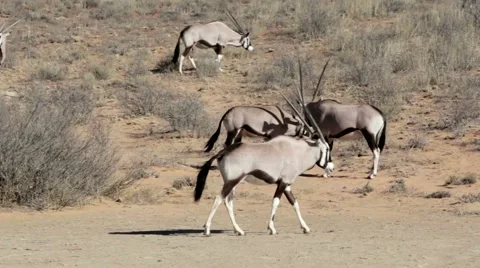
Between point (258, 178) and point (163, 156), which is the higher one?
point (258, 178)

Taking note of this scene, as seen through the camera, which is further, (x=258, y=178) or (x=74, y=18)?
(x=74, y=18)

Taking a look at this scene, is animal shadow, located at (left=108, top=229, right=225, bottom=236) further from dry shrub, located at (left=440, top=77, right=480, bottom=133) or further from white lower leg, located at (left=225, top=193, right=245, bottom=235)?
dry shrub, located at (left=440, top=77, right=480, bottom=133)

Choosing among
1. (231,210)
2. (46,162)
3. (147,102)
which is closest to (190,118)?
(147,102)

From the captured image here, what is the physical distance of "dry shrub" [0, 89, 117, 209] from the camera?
12.8 meters

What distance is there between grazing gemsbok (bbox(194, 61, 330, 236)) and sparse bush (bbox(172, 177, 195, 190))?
13.2 ft

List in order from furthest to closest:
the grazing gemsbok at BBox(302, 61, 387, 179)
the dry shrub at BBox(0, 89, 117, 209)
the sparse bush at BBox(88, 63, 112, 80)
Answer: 1. the sparse bush at BBox(88, 63, 112, 80)
2. the grazing gemsbok at BBox(302, 61, 387, 179)
3. the dry shrub at BBox(0, 89, 117, 209)

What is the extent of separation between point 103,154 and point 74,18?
21.8 meters

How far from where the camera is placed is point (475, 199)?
13438mm

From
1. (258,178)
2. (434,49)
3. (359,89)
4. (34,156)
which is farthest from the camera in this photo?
(434,49)

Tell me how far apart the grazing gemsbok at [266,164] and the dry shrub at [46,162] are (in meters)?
3.07

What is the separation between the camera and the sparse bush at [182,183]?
14.6 meters

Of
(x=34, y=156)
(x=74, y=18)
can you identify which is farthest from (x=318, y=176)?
(x=74, y=18)

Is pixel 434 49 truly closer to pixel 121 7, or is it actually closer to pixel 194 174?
pixel 194 174

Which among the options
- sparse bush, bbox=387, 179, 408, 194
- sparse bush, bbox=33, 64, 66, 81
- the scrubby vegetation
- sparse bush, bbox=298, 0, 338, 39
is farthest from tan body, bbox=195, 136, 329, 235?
sparse bush, bbox=298, 0, 338, 39
